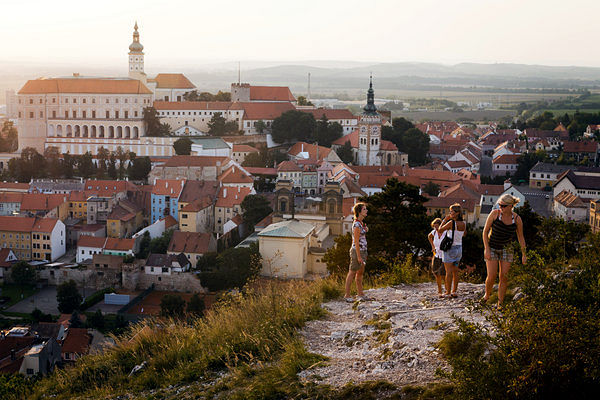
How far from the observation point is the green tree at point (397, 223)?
527 inches

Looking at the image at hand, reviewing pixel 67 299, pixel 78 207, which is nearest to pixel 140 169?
pixel 78 207

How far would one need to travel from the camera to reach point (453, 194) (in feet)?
119

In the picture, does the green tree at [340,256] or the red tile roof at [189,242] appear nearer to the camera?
the green tree at [340,256]

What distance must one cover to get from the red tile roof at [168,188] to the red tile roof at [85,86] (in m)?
18.9

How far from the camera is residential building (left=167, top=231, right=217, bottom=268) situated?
1184 inches

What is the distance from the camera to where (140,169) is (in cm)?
4462

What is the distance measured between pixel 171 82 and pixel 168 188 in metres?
25.9

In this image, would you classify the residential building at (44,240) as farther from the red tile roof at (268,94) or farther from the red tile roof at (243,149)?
the red tile roof at (268,94)

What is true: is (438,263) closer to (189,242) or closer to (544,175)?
(189,242)

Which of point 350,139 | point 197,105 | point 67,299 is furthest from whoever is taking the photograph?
point 197,105

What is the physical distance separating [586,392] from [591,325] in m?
0.39

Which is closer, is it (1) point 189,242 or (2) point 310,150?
(1) point 189,242

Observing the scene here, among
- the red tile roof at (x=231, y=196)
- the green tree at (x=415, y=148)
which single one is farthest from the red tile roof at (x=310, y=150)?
the red tile roof at (x=231, y=196)

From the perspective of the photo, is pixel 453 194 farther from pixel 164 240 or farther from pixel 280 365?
pixel 280 365
